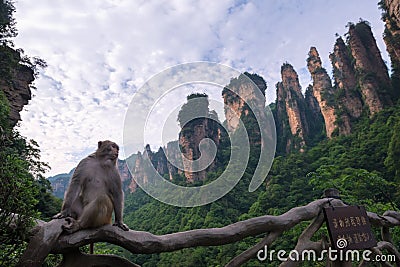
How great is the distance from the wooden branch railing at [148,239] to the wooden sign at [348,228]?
0.29 ft

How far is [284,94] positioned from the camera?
29656 mm

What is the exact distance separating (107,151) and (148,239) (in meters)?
0.52

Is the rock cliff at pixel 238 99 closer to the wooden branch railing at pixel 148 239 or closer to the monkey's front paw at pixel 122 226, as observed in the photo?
the wooden branch railing at pixel 148 239

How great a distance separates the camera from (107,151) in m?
1.55

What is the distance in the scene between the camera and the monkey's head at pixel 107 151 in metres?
1.55

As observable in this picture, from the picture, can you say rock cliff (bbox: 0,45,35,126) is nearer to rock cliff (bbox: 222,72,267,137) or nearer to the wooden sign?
the wooden sign

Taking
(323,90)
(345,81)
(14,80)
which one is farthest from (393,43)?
(14,80)

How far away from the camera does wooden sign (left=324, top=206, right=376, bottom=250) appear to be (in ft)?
5.90

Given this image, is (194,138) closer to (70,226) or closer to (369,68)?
(369,68)

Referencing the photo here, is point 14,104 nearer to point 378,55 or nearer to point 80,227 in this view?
point 80,227

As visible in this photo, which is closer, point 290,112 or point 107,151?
point 107,151

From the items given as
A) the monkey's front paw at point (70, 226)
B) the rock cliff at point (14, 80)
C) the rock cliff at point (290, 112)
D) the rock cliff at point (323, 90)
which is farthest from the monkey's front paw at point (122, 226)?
the rock cliff at point (290, 112)

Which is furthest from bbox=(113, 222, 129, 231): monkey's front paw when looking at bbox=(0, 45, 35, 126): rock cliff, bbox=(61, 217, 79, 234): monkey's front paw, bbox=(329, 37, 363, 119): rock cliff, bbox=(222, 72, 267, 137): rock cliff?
bbox=(222, 72, 267, 137): rock cliff

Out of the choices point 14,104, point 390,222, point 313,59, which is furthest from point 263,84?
point 390,222
